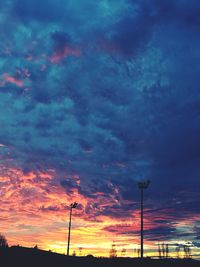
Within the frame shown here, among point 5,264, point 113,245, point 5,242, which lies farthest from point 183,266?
point 5,242

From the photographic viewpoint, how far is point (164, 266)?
206 ft

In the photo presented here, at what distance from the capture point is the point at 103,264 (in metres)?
62.3

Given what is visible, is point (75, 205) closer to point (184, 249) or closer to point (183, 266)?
point (183, 266)

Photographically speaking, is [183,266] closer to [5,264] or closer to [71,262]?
[71,262]

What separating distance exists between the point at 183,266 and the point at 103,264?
16563 mm

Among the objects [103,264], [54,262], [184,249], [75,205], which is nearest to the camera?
[54,262]

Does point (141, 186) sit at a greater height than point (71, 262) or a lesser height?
greater

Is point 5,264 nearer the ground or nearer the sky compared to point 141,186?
nearer the ground

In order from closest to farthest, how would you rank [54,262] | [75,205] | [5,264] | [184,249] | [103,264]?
[5,264] < [54,262] < [103,264] < [75,205] < [184,249]

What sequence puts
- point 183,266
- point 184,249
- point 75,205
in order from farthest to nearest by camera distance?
point 184,249, point 75,205, point 183,266

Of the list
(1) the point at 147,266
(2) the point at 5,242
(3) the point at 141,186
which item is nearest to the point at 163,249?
(2) the point at 5,242

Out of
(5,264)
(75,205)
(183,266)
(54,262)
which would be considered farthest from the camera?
(75,205)

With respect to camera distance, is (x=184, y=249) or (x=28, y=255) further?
(x=184, y=249)

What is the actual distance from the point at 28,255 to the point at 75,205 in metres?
16.0
